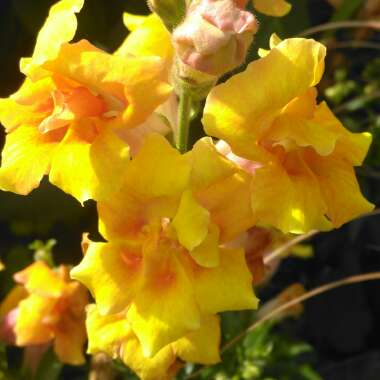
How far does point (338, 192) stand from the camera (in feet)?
2.04

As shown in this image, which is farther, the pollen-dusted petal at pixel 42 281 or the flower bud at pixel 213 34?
the pollen-dusted petal at pixel 42 281

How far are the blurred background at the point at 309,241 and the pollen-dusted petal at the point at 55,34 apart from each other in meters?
0.40

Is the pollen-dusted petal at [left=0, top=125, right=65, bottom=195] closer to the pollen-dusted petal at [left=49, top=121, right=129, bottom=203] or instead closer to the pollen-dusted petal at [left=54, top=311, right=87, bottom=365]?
the pollen-dusted petal at [left=49, top=121, right=129, bottom=203]

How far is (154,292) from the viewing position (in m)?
0.61

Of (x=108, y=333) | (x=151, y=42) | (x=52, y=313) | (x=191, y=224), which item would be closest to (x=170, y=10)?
(x=151, y=42)

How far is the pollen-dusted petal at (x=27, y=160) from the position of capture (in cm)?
59

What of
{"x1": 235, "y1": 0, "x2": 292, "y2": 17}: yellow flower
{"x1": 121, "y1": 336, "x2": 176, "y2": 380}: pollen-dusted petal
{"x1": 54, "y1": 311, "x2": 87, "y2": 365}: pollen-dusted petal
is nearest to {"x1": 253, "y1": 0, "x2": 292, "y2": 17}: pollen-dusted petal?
{"x1": 235, "y1": 0, "x2": 292, "y2": 17}: yellow flower

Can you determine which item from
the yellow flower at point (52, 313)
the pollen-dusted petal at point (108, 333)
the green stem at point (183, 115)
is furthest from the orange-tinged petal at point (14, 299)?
the green stem at point (183, 115)

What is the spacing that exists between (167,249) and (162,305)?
0.15ft

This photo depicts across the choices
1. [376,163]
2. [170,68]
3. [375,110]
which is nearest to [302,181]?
[170,68]

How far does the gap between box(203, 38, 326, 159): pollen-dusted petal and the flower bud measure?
19 mm

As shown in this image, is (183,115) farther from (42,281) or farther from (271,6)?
(42,281)

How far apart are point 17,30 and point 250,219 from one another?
88 centimetres

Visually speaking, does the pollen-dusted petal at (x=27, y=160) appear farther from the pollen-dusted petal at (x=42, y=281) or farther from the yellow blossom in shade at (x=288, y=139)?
the pollen-dusted petal at (x=42, y=281)
